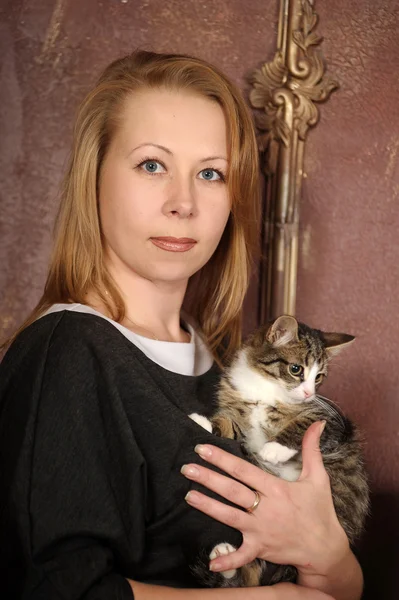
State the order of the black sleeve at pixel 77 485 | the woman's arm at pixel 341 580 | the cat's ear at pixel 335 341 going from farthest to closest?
1. the cat's ear at pixel 335 341
2. the woman's arm at pixel 341 580
3. the black sleeve at pixel 77 485

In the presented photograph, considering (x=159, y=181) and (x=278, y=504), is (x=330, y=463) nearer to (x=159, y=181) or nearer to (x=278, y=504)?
(x=278, y=504)

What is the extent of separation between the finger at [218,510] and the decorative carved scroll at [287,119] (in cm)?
78

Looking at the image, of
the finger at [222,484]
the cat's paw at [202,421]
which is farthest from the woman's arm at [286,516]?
the cat's paw at [202,421]

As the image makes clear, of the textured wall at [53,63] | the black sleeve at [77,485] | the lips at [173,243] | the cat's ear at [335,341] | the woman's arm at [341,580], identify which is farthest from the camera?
the textured wall at [53,63]

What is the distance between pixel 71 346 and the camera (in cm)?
130

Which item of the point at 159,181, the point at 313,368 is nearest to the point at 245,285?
the point at 313,368

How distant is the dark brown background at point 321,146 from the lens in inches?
76.1

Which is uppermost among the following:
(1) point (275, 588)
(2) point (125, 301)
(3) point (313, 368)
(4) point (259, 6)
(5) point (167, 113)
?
(4) point (259, 6)

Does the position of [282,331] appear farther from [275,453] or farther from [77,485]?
[77,485]

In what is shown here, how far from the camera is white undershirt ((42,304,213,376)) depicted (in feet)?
4.72

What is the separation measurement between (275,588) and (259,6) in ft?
4.75

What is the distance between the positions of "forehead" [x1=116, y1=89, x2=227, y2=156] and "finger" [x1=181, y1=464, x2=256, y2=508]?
2.01 feet

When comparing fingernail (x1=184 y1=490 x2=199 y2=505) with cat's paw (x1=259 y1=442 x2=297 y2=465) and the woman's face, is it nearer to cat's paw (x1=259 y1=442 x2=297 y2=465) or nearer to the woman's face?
cat's paw (x1=259 y1=442 x2=297 y2=465)

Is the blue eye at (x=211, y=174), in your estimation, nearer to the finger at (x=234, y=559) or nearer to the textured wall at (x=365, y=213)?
the textured wall at (x=365, y=213)
